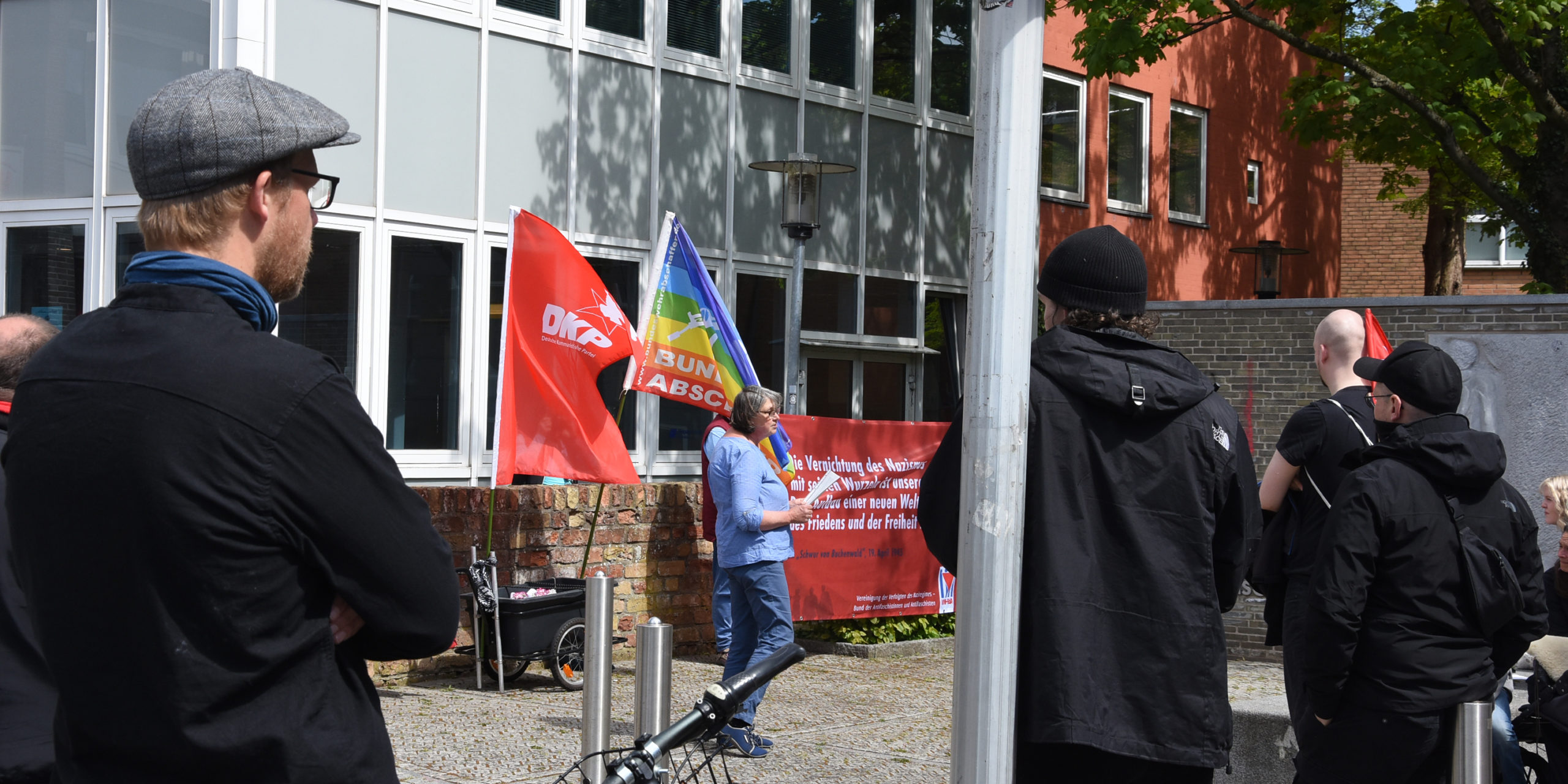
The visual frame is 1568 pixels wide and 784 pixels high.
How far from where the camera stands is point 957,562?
2.93 meters

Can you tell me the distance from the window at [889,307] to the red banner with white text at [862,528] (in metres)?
3.51

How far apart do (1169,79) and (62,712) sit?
19.7 metres

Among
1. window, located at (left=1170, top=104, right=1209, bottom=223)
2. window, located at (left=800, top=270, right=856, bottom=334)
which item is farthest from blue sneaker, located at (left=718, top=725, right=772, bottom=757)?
window, located at (left=1170, top=104, right=1209, bottom=223)

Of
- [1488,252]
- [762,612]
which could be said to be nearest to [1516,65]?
[762,612]

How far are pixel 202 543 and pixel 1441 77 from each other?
17.0 meters

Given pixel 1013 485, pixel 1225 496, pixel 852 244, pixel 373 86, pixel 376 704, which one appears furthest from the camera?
pixel 852 244

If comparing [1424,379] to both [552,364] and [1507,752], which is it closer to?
[1507,752]

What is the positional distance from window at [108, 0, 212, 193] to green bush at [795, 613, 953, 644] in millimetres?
6294

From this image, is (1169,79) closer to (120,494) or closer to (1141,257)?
(1141,257)

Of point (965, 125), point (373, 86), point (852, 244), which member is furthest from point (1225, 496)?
point (965, 125)

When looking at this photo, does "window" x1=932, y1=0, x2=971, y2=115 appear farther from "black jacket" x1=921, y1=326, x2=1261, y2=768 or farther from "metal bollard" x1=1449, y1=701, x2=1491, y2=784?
"black jacket" x1=921, y1=326, x2=1261, y2=768

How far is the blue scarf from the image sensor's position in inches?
75.2

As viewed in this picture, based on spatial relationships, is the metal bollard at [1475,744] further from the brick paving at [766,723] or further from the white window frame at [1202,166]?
the white window frame at [1202,166]

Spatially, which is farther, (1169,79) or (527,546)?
(1169,79)
